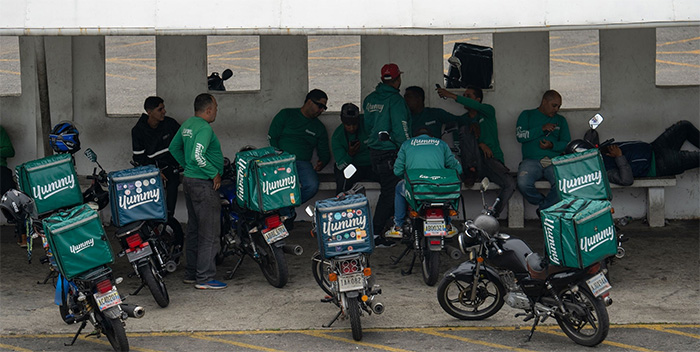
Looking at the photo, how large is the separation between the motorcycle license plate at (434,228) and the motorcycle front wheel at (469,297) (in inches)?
38.5

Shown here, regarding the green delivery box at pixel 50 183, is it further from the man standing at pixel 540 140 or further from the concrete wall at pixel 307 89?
the man standing at pixel 540 140

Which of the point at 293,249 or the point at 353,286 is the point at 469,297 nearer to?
the point at 353,286

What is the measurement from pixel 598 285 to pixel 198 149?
405cm

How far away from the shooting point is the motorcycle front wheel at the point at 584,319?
26.7ft

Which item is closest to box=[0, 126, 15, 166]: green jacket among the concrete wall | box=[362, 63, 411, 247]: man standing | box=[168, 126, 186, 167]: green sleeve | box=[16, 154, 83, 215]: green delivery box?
the concrete wall

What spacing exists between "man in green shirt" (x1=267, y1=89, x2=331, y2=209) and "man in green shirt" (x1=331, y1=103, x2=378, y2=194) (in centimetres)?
26

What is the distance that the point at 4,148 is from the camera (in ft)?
41.9

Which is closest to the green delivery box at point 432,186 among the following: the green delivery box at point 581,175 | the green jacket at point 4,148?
the green delivery box at point 581,175

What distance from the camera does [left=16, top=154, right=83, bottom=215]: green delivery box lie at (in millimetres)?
9781

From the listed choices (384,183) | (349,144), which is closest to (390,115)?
(384,183)

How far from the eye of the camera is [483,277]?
904 cm

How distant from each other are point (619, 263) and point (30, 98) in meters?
7.39

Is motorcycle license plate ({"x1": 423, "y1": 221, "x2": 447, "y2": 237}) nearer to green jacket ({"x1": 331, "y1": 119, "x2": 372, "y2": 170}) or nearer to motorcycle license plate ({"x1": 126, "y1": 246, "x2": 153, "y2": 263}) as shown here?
green jacket ({"x1": 331, "y1": 119, "x2": 372, "y2": 170})

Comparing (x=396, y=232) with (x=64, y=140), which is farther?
(x=396, y=232)
